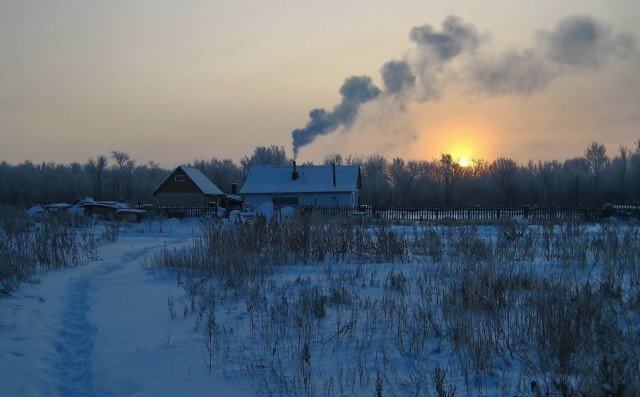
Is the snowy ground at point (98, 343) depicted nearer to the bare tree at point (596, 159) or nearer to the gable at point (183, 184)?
the gable at point (183, 184)

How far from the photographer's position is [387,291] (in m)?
7.88

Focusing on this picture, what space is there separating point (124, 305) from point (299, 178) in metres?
37.9

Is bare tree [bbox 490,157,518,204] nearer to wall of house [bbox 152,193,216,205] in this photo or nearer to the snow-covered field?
wall of house [bbox 152,193,216,205]

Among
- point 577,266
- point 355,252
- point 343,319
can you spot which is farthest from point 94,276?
point 577,266

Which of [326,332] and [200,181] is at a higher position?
[200,181]

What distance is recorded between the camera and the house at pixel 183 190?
4778 centimetres

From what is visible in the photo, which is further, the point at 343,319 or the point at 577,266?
the point at 577,266

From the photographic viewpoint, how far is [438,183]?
228ft

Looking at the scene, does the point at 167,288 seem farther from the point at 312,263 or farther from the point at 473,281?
the point at 473,281

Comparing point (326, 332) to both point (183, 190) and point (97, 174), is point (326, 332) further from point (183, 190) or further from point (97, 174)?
point (97, 174)

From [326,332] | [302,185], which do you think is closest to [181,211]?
[302,185]

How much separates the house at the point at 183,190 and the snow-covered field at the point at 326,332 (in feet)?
125

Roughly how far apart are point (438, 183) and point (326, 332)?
65386 millimetres

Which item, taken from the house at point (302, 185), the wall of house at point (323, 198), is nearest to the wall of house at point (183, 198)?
the house at point (302, 185)
